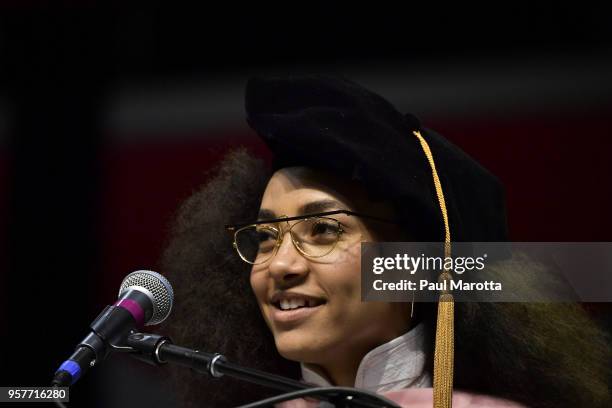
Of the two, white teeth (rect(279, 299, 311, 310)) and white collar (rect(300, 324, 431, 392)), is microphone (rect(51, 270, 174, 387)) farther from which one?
white collar (rect(300, 324, 431, 392))

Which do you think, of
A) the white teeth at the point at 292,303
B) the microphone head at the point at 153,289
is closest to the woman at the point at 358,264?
the white teeth at the point at 292,303

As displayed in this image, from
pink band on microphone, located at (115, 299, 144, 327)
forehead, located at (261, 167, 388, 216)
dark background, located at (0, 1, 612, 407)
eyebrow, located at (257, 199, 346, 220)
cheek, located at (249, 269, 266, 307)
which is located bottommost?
pink band on microphone, located at (115, 299, 144, 327)

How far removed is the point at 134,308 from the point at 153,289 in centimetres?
5

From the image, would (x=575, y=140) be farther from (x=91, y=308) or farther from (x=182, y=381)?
(x=91, y=308)

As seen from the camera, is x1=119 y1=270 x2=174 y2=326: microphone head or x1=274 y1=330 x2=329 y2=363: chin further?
x1=274 y1=330 x2=329 y2=363: chin

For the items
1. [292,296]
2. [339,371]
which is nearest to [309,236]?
[292,296]

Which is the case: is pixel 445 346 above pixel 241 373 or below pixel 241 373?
above

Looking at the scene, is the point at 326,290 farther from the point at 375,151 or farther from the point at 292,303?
the point at 375,151

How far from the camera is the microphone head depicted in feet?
4.40

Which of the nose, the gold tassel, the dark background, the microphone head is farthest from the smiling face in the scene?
the dark background

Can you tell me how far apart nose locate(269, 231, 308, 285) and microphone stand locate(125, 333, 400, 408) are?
34 centimetres

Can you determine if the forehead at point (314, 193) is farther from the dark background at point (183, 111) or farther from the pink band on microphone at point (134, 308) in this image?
the dark background at point (183, 111)

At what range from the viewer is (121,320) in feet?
4.16

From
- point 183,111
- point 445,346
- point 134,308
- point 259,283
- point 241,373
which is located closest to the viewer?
point 241,373
